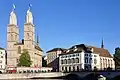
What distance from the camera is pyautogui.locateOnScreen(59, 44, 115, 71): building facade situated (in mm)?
110562

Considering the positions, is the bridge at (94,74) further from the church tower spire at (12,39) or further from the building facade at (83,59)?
the church tower spire at (12,39)

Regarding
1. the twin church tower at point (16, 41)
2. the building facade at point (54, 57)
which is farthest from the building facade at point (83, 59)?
the building facade at point (54, 57)

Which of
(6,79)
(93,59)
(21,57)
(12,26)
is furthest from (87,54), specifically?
(6,79)

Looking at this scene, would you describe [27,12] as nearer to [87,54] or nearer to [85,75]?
[87,54]

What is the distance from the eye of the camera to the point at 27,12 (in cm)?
12344

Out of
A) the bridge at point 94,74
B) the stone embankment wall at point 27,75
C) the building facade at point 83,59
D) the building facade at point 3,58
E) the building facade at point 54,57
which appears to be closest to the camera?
the bridge at point 94,74

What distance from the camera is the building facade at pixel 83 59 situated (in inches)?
4353

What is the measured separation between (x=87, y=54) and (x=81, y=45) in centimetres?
884

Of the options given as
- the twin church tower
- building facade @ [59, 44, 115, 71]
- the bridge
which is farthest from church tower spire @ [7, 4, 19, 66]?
the bridge

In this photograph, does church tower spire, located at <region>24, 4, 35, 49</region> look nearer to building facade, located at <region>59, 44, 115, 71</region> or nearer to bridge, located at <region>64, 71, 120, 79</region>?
building facade, located at <region>59, 44, 115, 71</region>

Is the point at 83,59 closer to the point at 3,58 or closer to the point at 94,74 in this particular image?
the point at 3,58

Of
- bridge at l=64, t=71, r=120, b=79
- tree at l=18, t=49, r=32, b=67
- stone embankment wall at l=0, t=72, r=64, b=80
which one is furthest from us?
tree at l=18, t=49, r=32, b=67

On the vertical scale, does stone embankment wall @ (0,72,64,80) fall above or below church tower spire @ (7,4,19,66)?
below

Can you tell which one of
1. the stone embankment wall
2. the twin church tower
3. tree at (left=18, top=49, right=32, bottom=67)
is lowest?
the stone embankment wall
